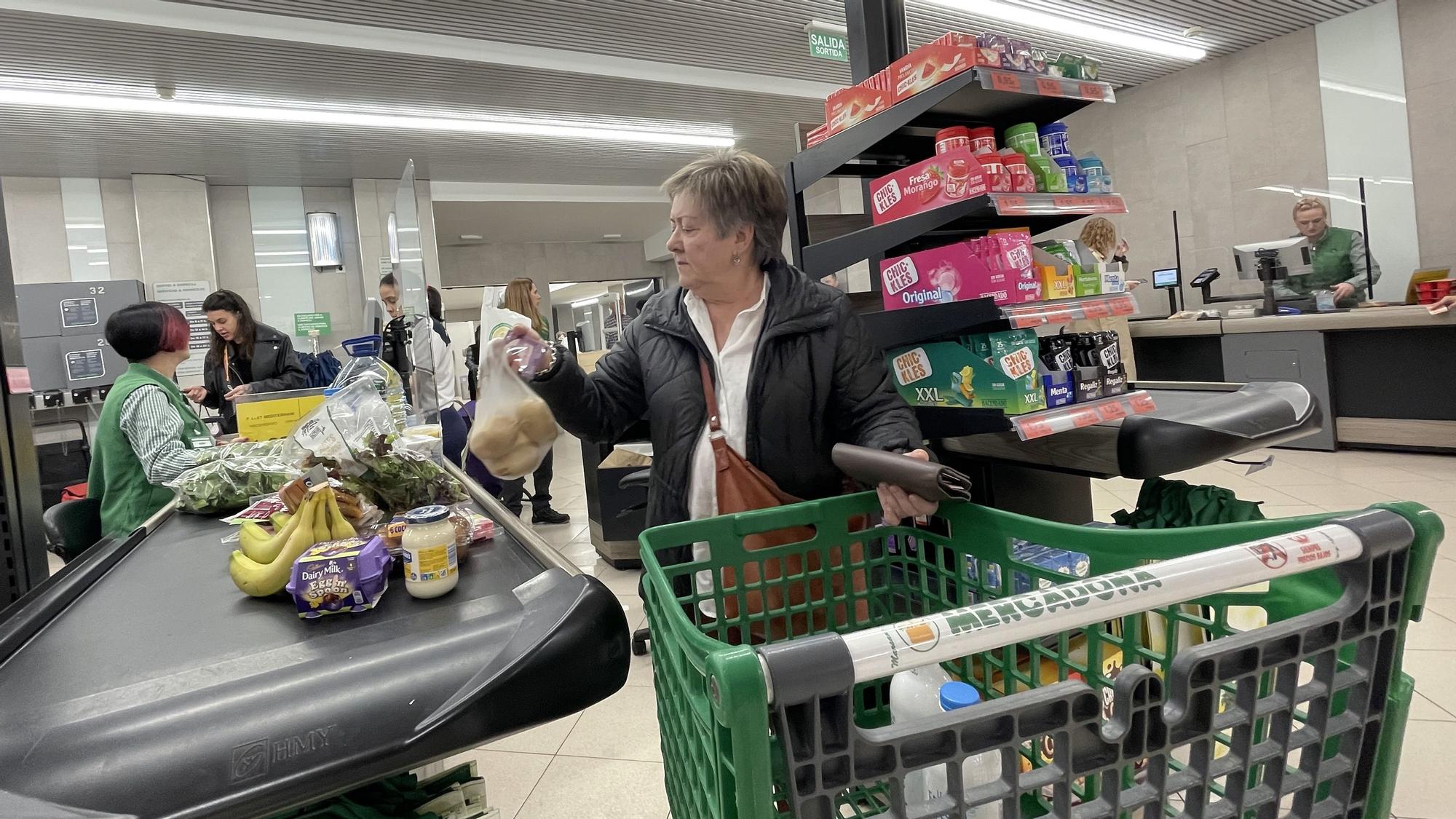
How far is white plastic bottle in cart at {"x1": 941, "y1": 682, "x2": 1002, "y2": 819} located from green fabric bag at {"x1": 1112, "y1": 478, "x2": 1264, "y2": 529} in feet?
2.42

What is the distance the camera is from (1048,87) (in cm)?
154

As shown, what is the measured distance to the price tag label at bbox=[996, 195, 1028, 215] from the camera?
147cm

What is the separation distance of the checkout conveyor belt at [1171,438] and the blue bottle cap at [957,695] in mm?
923

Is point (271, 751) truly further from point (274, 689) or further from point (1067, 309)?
point (1067, 309)

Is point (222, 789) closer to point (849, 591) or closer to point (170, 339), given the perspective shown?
point (849, 591)

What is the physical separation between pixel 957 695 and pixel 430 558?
27.8 inches

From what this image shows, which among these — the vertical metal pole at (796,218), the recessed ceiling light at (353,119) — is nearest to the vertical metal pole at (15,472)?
the vertical metal pole at (796,218)

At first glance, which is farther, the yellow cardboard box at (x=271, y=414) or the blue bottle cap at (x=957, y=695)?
the yellow cardboard box at (x=271, y=414)

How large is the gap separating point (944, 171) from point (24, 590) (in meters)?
1.83

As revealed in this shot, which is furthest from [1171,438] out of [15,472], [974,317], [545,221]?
[545,221]

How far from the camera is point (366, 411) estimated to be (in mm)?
1491

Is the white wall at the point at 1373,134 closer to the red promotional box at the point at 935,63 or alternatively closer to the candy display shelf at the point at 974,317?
the candy display shelf at the point at 974,317

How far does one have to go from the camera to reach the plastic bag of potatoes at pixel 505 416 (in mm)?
1237

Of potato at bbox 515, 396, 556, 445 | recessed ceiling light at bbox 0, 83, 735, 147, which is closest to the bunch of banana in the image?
potato at bbox 515, 396, 556, 445
